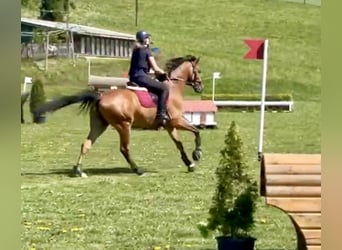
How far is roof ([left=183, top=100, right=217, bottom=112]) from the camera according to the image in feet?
12.9

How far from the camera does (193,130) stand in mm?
3977

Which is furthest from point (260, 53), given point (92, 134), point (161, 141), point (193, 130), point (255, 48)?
point (92, 134)

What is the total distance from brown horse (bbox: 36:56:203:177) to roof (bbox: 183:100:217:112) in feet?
0.09

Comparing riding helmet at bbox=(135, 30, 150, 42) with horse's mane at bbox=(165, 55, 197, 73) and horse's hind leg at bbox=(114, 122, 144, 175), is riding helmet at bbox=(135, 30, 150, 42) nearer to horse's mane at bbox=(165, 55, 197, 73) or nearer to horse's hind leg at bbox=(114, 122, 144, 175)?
horse's mane at bbox=(165, 55, 197, 73)

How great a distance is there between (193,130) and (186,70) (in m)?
0.27

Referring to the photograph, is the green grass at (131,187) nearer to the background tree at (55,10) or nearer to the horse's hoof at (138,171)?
the horse's hoof at (138,171)

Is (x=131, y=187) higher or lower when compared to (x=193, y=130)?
lower

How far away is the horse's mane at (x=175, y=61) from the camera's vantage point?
3915 millimetres

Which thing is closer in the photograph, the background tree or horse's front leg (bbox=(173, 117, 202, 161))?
the background tree

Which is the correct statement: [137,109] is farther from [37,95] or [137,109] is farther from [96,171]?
[37,95]

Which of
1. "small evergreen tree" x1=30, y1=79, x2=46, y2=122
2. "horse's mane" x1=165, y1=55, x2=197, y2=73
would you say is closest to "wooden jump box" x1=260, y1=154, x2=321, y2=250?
"horse's mane" x1=165, y1=55, x2=197, y2=73

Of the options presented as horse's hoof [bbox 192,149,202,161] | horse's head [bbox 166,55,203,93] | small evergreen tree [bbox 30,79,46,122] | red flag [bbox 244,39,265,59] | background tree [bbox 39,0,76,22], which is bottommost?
horse's hoof [bbox 192,149,202,161]
